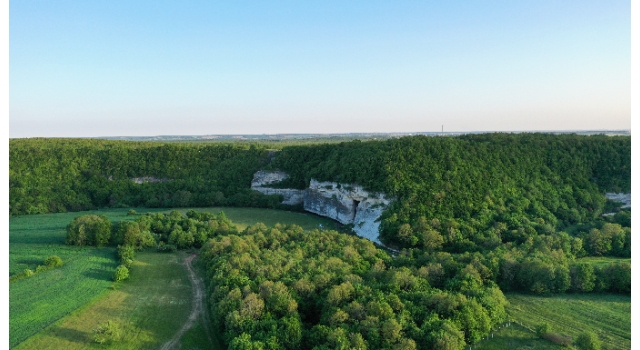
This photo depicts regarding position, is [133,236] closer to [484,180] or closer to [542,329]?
[542,329]

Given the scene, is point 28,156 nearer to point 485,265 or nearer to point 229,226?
point 229,226

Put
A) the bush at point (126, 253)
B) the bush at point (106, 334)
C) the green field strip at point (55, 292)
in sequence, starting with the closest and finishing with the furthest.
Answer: the bush at point (106, 334), the green field strip at point (55, 292), the bush at point (126, 253)

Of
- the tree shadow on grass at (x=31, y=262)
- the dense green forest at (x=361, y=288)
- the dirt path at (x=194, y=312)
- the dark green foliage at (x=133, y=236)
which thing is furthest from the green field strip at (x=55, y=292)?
the dirt path at (x=194, y=312)

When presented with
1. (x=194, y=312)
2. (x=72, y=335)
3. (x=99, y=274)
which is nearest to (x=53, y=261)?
(x=99, y=274)

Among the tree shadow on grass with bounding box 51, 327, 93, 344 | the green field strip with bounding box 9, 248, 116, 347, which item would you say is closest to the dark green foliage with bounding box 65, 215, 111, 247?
the green field strip with bounding box 9, 248, 116, 347

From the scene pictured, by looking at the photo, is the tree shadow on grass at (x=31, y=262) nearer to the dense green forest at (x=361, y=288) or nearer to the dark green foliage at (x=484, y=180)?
the dense green forest at (x=361, y=288)

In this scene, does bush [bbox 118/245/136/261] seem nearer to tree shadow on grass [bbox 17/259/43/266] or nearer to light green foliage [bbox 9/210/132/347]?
light green foliage [bbox 9/210/132/347]

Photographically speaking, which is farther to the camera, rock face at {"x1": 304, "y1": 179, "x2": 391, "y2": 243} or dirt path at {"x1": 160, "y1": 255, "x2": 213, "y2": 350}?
rock face at {"x1": 304, "y1": 179, "x2": 391, "y2": 243}

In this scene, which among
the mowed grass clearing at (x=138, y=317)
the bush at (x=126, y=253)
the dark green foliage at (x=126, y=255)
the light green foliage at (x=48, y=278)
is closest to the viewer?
the mowed grass clearing at (x=138, y=317)
